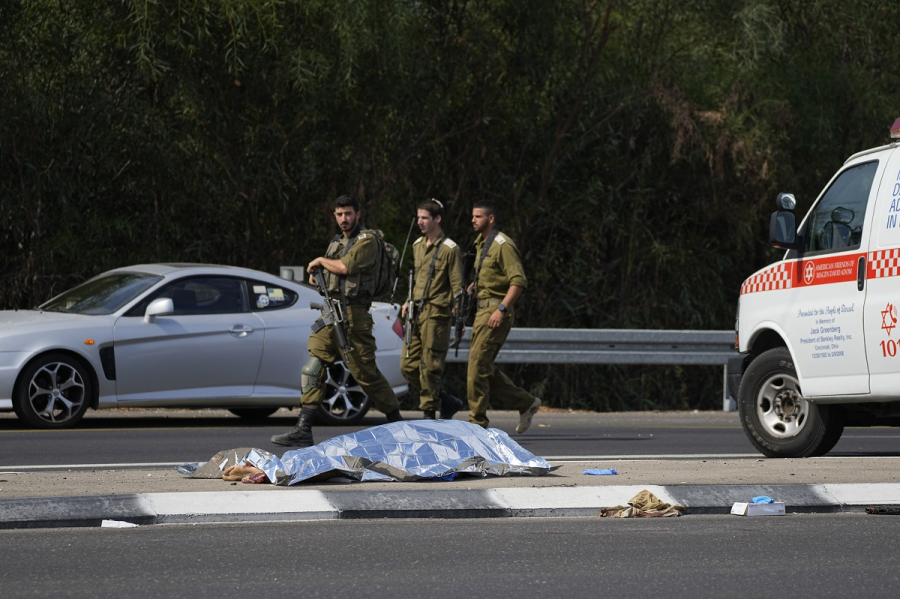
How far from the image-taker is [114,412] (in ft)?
49.2

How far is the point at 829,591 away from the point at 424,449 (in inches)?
124

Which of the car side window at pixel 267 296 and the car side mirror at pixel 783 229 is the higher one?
the car side mirror at pixel 783 229

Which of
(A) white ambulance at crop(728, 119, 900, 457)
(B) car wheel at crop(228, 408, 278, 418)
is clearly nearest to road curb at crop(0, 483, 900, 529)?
(A) white ambulance at crop(728, 119, 900, 457)

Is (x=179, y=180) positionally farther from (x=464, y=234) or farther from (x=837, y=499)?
(x=837, y=499)

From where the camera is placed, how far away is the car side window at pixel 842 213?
944 cm

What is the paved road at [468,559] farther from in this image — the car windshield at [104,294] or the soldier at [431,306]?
the car windshield at [104,294]

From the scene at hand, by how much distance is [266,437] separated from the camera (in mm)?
12109

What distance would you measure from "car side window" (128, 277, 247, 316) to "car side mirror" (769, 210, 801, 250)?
530 cm

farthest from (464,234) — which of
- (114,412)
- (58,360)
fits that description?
(58,360)

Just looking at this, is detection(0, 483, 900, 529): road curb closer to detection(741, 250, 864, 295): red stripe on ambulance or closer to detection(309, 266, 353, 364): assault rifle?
detection(741, 250, 864, 295): red stripe on ambulance

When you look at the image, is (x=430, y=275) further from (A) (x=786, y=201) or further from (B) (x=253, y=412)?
(B) (x=253, y=412)

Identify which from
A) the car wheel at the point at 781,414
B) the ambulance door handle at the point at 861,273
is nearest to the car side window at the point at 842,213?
the ambulance door handle at the point at 861,273

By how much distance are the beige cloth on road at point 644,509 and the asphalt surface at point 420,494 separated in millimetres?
94

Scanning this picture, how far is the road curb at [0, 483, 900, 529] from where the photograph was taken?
716 cm
